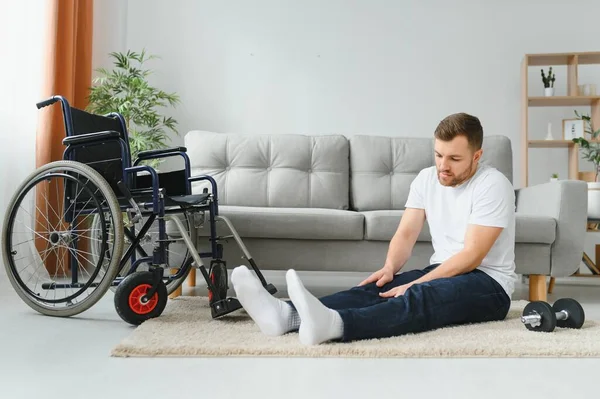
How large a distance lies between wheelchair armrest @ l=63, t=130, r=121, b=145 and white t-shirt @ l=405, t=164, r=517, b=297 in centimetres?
104

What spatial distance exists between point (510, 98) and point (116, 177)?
300 cm

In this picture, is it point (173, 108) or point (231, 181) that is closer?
point (231, 181)

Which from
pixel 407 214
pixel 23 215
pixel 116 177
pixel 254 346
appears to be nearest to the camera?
pixel 254 346

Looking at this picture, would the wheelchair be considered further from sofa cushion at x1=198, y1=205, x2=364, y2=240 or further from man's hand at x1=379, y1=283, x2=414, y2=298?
man's hand at x1=379, y1=283, x2=414, y2=298

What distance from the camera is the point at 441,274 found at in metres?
1.72

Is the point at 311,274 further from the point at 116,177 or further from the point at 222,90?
the point at 116,177

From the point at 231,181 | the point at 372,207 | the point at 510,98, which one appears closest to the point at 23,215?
the point at 231,181

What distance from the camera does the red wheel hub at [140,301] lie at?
1849 millimetres

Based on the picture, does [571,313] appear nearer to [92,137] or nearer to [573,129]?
[92,137]

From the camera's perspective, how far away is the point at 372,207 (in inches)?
125

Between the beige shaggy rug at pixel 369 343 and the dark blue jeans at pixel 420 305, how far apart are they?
33 millimetres

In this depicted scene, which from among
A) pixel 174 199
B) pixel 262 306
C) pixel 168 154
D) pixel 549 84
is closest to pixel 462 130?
pixel 262 306

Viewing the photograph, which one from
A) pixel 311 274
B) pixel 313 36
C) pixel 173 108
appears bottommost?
pixel 311 274

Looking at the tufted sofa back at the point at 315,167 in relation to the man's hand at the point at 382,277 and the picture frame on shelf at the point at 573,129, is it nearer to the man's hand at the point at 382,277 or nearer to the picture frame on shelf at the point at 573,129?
the picture frame on shelf at the point at 573,129
